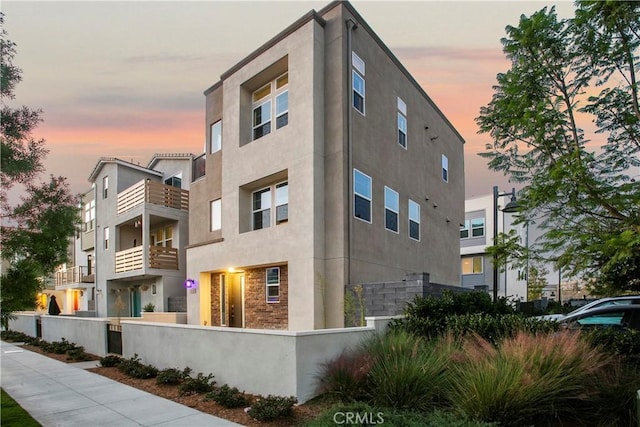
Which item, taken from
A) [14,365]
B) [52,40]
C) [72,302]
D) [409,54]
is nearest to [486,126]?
[409,54]

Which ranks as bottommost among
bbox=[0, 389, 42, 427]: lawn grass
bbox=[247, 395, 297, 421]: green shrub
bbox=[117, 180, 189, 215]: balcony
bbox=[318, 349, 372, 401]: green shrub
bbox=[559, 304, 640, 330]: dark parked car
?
bbox=[0, 389, 42, 427]: lawn grass

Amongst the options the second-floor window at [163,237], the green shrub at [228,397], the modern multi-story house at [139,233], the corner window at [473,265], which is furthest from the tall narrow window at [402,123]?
the corner window at [473,265]

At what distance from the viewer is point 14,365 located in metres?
13.2

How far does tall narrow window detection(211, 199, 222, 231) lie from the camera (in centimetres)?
1690

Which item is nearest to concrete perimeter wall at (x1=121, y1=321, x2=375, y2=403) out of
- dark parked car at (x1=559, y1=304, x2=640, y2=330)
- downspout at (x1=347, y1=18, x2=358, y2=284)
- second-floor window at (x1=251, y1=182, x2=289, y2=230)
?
downspout at (x1=347, y1=18, x2=358, y2=284)

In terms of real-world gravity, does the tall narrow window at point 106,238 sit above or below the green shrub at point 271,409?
above

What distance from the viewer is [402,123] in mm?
17484

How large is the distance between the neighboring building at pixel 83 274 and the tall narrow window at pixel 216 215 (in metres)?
14.6

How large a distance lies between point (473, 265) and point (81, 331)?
30.7 m

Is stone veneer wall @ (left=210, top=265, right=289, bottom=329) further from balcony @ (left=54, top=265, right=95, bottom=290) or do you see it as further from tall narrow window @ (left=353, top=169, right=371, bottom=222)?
balcony @ (left=54, top=265, right=95, bottom=290)

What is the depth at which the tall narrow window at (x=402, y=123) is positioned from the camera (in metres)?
17.2

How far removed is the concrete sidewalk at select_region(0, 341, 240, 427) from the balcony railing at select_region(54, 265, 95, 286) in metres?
20.7

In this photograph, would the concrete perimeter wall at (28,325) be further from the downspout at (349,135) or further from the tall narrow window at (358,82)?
the tall narrow window at (358,82)

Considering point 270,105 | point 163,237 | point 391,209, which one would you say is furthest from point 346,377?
point 163,237
